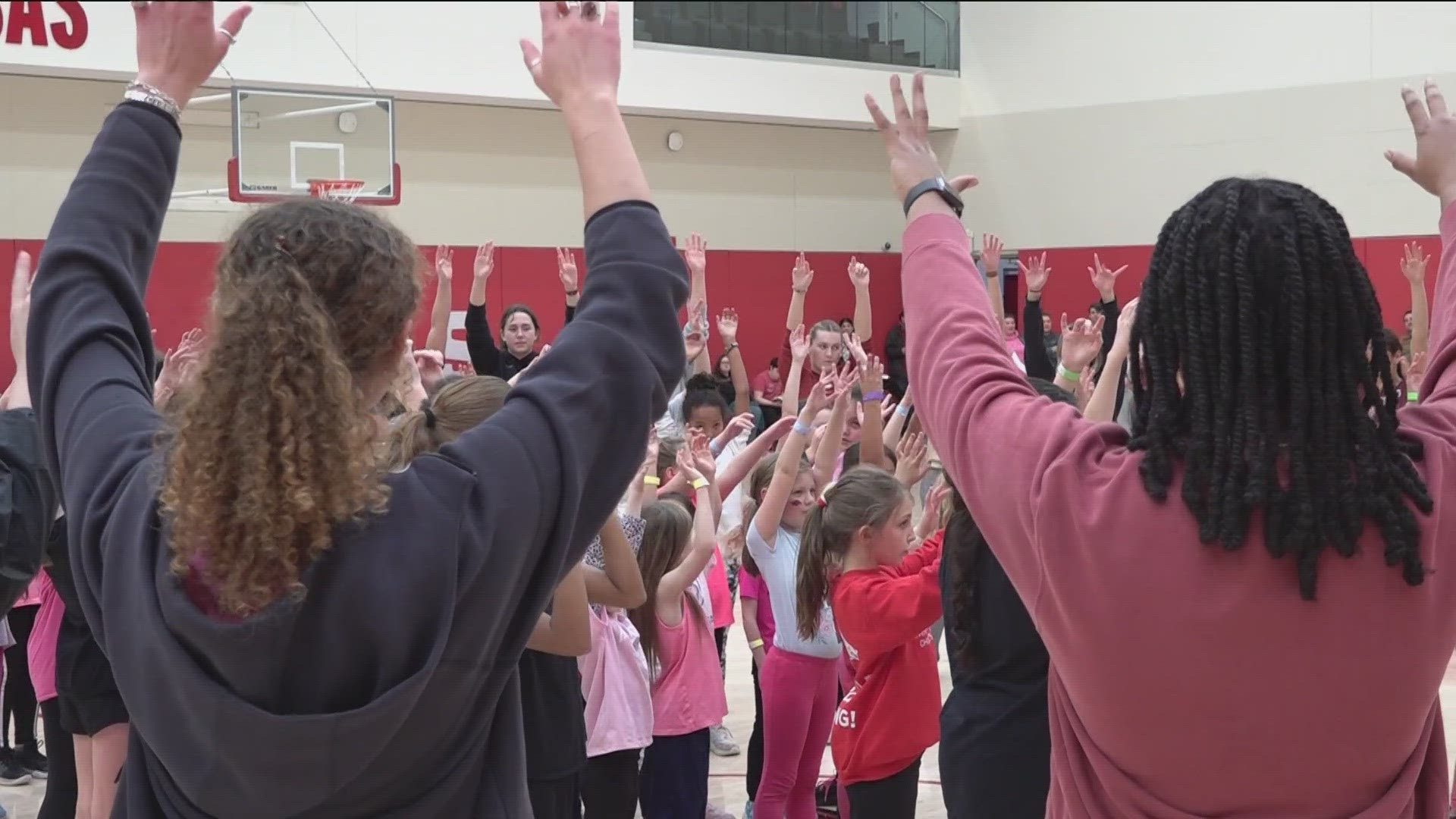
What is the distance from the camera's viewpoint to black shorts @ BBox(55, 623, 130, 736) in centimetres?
332

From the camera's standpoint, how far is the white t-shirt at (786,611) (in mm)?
3871

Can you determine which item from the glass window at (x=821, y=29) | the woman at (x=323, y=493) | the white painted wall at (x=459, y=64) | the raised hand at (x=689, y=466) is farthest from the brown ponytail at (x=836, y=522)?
the glass window at (x=821, y=29)

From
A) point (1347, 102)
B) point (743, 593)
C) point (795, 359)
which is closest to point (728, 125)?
point (1347, 102)

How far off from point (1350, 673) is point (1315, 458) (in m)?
0.22

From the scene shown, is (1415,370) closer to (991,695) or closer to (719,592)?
(719,592)

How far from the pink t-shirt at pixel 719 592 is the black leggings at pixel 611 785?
2.87 feet

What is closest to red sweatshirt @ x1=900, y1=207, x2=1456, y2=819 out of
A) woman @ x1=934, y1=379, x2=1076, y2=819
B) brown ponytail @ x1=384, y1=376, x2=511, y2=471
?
woman @ x1=934, y1=379, x2=1076, y2=819

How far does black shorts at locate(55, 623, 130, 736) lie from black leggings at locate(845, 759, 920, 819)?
6.09 feet

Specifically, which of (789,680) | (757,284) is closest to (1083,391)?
(789,680)

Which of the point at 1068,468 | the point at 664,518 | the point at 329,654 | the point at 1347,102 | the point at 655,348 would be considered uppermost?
the point at 1347,102

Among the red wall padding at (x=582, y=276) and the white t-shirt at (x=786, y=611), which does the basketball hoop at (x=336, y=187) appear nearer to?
the red wall padding at (x=582, y=276)

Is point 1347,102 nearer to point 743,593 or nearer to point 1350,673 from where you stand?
point 743,593

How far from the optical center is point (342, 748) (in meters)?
1.18

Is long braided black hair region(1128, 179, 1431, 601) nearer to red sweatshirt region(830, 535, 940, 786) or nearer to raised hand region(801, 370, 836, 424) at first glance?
red sweatshirt region(830, 535, 940, 786)
